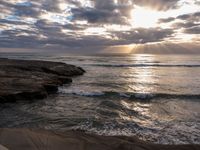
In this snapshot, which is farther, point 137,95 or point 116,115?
point 137,95

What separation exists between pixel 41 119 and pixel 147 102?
25.6 ft

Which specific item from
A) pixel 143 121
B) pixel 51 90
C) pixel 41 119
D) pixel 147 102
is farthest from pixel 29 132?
pixel 51 90

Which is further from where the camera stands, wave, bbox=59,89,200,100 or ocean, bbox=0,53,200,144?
wave, bbox=59,89,200,100

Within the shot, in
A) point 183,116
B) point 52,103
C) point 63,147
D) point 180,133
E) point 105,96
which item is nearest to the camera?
point 63,147

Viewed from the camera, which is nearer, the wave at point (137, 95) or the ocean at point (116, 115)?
the ocean at point (116, 115)

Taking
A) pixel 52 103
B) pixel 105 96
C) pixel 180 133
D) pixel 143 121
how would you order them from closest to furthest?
pixel 180 133 < pixel 143 121 < pixel 52 103 < pixel 105 96

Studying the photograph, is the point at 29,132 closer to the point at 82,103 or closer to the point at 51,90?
the point at 82,103

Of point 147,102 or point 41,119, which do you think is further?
point 147,102

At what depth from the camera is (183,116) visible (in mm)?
12578

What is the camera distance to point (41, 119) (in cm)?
1169

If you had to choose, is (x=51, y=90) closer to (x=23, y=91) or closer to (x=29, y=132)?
(x=23, y=91)

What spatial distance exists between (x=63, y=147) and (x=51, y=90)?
1325 centimetres

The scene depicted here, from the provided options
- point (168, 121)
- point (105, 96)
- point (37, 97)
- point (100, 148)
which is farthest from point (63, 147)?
point (105, 96)

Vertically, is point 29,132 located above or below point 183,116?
above
